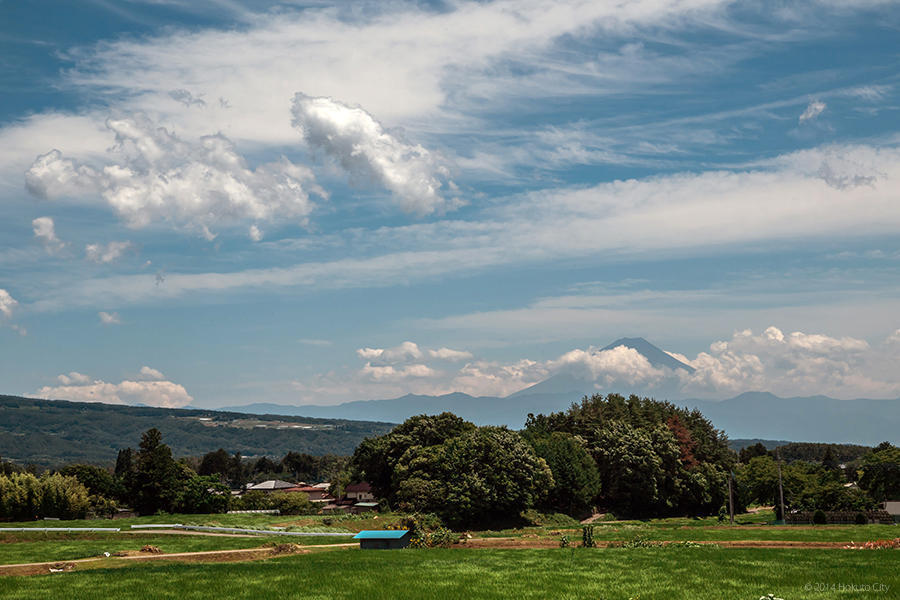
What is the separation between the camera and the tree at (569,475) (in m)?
97.9

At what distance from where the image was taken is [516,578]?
33094 mm

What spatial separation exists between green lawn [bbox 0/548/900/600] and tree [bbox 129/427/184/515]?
57.9 metres

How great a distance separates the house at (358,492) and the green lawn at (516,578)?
11774 cm

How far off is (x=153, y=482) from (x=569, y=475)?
5197cm

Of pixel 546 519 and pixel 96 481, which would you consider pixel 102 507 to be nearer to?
pixel 96 481

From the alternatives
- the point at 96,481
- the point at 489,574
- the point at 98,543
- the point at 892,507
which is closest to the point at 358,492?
the point at 96,481

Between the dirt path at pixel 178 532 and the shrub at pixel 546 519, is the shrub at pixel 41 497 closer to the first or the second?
the dirt path at pixel 178 532

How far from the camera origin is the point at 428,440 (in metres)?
104

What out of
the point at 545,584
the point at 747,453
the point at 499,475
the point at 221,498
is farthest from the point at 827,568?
the point at 747,453

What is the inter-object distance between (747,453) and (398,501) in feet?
397

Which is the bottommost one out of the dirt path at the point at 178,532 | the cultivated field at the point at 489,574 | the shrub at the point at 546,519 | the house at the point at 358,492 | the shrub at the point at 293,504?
the house at the point at 358,492

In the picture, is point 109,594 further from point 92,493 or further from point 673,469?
point 673,469

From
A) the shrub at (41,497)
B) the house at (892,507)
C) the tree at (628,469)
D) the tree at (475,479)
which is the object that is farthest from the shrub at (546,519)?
the shrub at (41,497)

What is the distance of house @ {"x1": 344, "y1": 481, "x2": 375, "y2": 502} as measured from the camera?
15612cm
